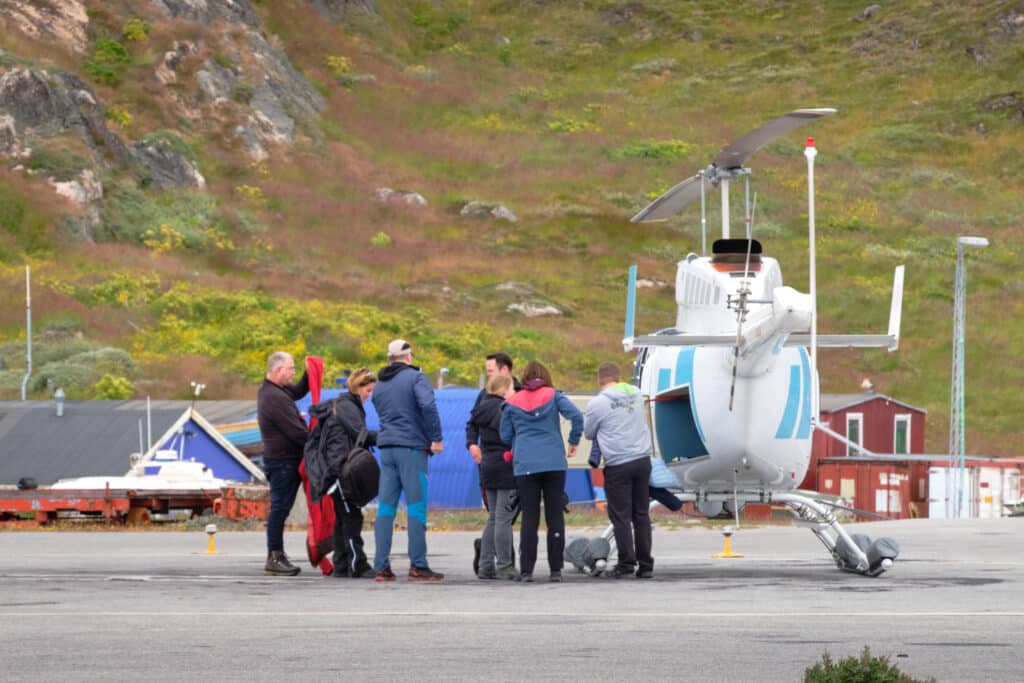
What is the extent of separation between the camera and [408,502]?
47.8ft

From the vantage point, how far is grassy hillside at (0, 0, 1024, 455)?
56819 millimetres

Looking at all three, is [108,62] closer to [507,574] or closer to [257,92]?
[257,92]

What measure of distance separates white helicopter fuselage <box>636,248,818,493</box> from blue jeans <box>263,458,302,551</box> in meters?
3.65

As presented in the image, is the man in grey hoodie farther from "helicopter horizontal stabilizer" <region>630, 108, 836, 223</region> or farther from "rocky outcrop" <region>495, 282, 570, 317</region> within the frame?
"rocky outcrop" <region>495, 282, 570, 317</region>

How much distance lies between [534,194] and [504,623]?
6914cm

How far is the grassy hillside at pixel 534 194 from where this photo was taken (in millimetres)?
56819

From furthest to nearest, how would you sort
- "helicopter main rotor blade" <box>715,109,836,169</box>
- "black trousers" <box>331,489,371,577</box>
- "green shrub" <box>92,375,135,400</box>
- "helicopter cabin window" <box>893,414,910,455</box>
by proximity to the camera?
"helicopter cabin window" <box>893,414,910,455</box>
"green shrub" <box>92,375,135,400</box>
"black trousers" <box>331,489,371,577</box>
"helicopter main rotor blade" <box>715,109,836,169</box>

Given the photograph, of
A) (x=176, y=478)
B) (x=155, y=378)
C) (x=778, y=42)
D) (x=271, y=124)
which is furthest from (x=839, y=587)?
(x=778, y=42)

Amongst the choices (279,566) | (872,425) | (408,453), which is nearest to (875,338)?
(408,453)

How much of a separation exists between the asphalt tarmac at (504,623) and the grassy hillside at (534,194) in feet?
111

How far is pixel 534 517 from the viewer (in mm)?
14562

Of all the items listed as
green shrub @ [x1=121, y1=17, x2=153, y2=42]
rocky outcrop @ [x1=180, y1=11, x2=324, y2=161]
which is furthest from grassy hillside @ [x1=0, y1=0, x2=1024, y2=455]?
rocky outcrop @ [x1=180, y1=11, x2=324, y2=161]

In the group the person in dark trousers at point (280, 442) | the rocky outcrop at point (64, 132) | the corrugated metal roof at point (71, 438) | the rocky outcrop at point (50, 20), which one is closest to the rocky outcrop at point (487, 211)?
the rocky outcrop at point (64, 132)

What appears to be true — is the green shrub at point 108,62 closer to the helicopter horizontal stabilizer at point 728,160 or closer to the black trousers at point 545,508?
the helicopter horizontal stabilizer at point 728,160
